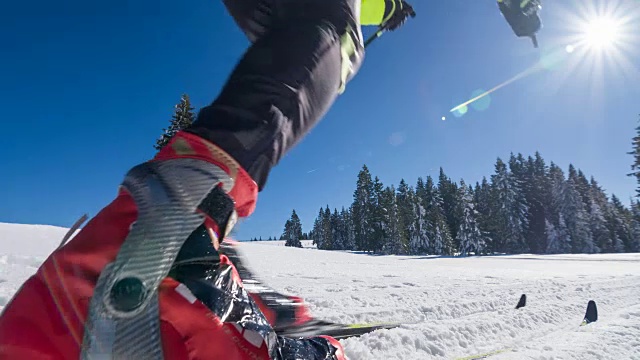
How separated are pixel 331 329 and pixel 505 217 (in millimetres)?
41405

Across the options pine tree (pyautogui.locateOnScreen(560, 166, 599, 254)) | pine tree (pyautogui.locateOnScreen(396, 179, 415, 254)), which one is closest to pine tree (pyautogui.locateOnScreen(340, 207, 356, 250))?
pine tree (pyautogui.locateOnScreen(396, 179, 415, 254))

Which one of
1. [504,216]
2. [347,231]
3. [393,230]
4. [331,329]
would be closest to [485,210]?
[504,216]

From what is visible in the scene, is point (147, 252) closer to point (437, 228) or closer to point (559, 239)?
point (437, 228)

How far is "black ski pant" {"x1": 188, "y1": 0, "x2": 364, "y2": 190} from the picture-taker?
0.65 metres

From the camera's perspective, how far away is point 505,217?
123ft

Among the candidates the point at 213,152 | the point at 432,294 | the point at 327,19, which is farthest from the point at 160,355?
the point at 432,294

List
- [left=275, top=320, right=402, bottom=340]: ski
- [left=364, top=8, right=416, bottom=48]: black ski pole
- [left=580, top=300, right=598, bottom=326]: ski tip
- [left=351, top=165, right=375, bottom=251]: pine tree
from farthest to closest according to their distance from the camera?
[left=351, top=165, right=375, bottom=251]: pine tree, [left=580, top=300, right=598, bottom=326]: ski tip, [left=275, top=320, right=402, bottom=340]: ski, [left=364, top=8, right=416, bottom=48]: black ski pole

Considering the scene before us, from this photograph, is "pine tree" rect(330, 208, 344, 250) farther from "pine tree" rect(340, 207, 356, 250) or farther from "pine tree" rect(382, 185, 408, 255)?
"pine tree" rect(382, 185, 408, 255)

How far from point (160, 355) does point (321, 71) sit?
2.02 ft

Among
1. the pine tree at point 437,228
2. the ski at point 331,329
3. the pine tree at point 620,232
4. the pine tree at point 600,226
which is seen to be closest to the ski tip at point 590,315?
the ski at point 331,329

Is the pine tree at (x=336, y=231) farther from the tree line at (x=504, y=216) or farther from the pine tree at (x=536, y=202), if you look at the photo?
the pine tree at (x=536, y=202)

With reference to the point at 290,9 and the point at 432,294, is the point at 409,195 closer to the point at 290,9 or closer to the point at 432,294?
the point at 432,294

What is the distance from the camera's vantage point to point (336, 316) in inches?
110

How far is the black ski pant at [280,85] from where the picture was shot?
65 centimetres
